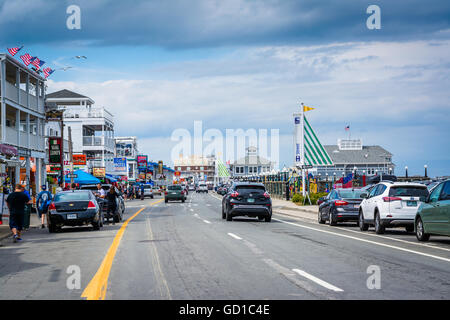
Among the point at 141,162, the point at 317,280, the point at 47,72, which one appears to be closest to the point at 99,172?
the point at 47,72

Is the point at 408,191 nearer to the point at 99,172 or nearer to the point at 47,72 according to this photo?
the point at 47,72

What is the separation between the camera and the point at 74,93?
263ft

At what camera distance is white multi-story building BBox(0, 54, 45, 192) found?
115 feet

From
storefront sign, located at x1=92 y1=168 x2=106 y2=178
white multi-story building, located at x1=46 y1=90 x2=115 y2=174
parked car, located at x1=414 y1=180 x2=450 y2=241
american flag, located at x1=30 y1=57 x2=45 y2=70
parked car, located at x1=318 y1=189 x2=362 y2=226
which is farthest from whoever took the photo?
white multi-story building, located at x1=46 y1=90 x2=115 y2=174

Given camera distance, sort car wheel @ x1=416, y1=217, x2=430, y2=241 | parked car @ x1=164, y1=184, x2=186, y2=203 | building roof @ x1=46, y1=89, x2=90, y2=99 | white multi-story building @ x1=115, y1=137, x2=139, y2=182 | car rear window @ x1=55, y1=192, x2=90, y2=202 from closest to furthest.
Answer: car wheel @ x1=416, y1=217, x2=430, y2=241
car rear window @ x1=55, y1=192, x2=90, y2=202
parked car @ x1=164, y1=184, x2=186, y2=203
building roof @ x1=46, y1=89, x2=90, y2=99
white multi-story building @ x1=115, y1=137, x2=139, y2=182

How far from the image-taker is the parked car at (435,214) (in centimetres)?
1525

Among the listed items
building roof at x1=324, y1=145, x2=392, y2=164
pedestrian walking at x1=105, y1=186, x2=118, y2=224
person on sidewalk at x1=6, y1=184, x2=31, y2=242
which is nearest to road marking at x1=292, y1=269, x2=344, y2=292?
person on sidewalk at x1=6, y1=184, x2=31, y2=242

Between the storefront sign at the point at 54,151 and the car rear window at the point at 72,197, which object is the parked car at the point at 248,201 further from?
the storefront sign at the point at 54,151

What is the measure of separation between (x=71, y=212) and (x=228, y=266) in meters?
11.7

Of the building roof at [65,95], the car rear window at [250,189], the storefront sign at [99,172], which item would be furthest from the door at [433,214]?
the building roof at [65,95]

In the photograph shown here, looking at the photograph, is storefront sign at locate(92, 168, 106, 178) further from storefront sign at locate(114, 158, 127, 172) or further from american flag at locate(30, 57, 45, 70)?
american flag at locate(30, 57, 45, 70)

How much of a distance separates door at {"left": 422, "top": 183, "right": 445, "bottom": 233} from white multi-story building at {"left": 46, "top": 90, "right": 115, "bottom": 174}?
59.7 metres
